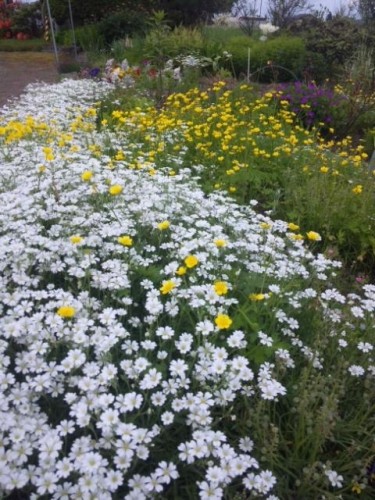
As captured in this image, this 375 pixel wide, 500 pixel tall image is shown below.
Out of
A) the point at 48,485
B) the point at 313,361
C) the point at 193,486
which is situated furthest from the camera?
the point at 313,361

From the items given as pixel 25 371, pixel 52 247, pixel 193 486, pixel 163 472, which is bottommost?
pixel 193 486

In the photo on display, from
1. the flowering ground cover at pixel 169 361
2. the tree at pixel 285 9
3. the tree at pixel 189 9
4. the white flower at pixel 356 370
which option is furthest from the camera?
the tree at pixel 285 9

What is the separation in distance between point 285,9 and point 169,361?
71.6 feet

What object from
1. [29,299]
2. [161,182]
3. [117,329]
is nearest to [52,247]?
[29,299]

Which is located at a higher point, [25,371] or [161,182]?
[161,182]

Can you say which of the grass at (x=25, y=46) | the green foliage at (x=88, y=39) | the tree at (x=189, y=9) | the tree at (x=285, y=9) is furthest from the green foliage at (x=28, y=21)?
the tree at (x=285, y=9)

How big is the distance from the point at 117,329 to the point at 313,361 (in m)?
0.92

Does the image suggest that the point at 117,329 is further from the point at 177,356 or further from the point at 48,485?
the point at 48,485

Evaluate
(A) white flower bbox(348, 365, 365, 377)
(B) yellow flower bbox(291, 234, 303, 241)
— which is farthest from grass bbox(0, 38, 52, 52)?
(A) white flower bbox(348, 365, 365, 377)

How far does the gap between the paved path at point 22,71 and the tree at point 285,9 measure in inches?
411

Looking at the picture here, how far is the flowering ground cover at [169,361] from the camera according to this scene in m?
1.72

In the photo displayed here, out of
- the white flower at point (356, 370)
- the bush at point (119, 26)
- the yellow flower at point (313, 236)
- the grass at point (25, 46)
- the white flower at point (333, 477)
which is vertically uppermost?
the bush at point (119, 26)

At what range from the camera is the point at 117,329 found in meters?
2.00

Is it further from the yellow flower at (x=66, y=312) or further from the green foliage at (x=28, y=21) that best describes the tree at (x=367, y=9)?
the yellow flower at (x=66, y=312)
